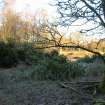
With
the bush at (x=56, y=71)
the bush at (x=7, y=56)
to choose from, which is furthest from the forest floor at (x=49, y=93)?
the bush at (x=7, y=56)

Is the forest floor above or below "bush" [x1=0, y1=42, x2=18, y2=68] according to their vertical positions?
below

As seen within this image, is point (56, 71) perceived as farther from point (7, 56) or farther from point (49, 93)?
Answer: point (7, 56)

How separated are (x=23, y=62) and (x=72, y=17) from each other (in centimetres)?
1514

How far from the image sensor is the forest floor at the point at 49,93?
36.7ft

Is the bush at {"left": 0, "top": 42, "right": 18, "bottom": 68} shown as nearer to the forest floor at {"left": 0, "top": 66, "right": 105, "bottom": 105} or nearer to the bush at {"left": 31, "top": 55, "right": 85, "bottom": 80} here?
the bush at {"left": 31, "top": 55, "right": 85, "bottom": 80}

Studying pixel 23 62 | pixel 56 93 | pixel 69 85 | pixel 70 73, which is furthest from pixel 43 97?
pixel 23 62

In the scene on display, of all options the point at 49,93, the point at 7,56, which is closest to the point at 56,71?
the point at 49,93

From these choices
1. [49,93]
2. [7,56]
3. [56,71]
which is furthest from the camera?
[7,56]

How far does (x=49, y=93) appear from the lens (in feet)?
41.0

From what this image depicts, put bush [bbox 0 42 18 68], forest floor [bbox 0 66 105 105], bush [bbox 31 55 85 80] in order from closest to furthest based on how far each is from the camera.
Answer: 1. forest floor [bbox 0 66 105 105]
2. bush [bbox 31 55 85 80]
3. bush [bbox 0 42 18 68]

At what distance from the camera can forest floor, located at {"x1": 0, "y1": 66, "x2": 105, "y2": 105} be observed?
440 inches

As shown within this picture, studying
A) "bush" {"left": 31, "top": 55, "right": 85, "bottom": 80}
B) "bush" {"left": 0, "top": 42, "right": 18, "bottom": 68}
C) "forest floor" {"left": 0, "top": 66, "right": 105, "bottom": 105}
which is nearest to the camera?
"forest floor" {"left": 0, "top": 66, "right": 105, "bottom": 105}

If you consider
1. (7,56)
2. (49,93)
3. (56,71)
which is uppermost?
(7,56)

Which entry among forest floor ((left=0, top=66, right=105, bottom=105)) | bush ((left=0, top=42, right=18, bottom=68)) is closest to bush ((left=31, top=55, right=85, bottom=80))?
forest floor ((left=0, top=66, right=105, bottom=105))
